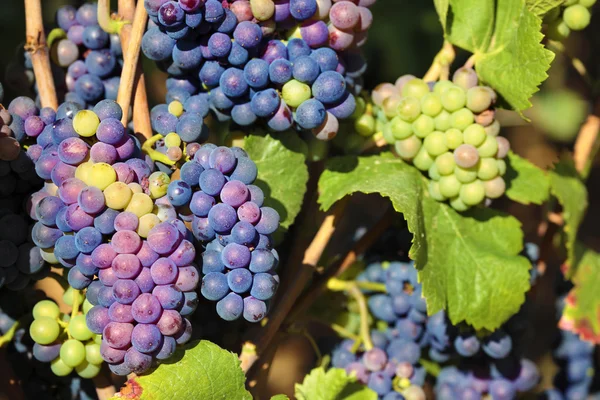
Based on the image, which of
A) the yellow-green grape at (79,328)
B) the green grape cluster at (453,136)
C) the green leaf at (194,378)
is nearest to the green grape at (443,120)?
the green grape cluster at (453,136)

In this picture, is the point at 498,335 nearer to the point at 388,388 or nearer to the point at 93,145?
the point at 388,388

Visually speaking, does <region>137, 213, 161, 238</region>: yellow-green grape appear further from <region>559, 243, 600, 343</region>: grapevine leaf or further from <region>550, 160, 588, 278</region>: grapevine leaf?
<region>559, 243, 600, 343</region>: grapevine leaf

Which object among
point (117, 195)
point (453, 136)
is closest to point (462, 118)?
point (453, 136)

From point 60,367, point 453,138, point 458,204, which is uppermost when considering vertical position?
point 453,138

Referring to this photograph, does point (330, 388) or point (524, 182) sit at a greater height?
point (524, 182)

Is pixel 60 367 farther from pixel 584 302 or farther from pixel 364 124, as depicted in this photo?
pixel 584 302

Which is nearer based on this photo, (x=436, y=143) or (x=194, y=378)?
(x=194, y=378)
